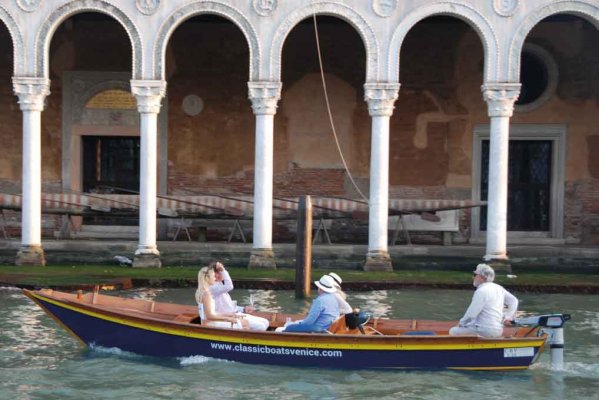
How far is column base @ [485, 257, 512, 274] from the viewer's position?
55.1ft

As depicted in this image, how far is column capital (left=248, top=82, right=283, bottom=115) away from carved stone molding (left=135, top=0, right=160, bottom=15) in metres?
1.94

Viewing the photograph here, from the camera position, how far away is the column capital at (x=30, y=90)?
55.5ft

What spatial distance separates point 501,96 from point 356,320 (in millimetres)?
7063

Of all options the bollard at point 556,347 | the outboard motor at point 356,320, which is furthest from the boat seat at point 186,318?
the bollard at point 556,347

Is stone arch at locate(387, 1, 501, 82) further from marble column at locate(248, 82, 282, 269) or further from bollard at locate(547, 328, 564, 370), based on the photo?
bollard at locate(547, 328, 564, 370)

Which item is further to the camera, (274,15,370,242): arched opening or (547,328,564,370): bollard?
(274,15,370,242): arched opening

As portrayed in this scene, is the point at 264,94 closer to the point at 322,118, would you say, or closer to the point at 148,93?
the point at 148,93

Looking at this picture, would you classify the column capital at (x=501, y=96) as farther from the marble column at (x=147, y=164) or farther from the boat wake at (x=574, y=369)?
the boat wake at (x=574, y=369)

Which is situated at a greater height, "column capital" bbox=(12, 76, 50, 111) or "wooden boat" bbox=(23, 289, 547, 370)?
"column capital" bbox=(12, 76, 50, 111)

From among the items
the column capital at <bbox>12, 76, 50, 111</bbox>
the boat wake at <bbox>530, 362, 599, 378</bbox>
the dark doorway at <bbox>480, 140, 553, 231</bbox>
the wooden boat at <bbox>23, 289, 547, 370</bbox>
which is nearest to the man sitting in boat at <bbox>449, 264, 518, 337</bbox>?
the wooden boat at <bbox>23, 289, 547, 370</bbox>

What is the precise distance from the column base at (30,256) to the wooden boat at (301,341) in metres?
5.60

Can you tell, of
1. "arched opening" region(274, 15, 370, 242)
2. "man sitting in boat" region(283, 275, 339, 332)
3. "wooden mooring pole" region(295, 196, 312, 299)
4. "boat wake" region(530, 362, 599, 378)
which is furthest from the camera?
"arched opening" region(274, 15, 370, 242)

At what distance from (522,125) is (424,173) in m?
2.09

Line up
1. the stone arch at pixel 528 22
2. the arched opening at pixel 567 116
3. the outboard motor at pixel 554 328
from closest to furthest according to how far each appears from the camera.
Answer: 1. the outboard motor at pixel 554 328
2. the stone arch at pixel 528 22
3. the arched opening at pixel 567 116
